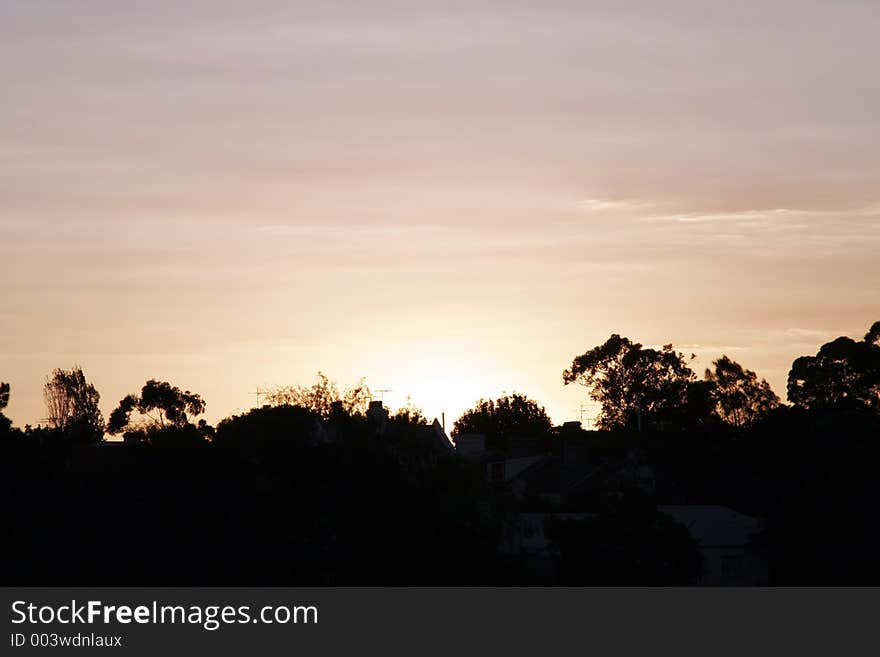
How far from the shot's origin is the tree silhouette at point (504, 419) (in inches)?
6988

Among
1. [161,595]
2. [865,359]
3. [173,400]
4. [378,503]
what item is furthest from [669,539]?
[173,400]

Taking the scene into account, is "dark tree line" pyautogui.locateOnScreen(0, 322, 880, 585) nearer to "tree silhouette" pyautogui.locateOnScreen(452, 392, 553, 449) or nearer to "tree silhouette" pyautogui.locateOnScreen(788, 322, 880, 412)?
"tree silhouette" pyautogui.locateOnScreen(788, 322, 880, 412)

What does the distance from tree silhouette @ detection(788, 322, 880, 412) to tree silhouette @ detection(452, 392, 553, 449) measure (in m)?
57.0

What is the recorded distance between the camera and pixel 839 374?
117 metres

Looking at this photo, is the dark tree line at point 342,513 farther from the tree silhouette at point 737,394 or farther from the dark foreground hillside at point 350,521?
the tree silhouette at point 737,394

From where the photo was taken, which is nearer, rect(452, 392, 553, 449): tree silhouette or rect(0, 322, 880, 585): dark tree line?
rect(0, 322, 880, 585): dark tree line

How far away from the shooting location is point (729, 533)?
7500cm

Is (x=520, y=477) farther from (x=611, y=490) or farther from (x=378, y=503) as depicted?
(x=378, y=503)

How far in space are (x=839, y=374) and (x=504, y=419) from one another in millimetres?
71415

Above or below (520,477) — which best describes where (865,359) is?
above

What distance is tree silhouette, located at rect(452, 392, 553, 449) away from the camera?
178 metres

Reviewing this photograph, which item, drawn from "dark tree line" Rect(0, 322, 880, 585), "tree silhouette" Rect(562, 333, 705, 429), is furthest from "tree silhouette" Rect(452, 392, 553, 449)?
"dark tree line" Rect(0, 322, 880, 585)

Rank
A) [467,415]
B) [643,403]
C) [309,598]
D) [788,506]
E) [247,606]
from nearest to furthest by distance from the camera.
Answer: [247,606], [309,598], [788,506], [643,403], [467,415]

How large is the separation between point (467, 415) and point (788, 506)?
387 feet
